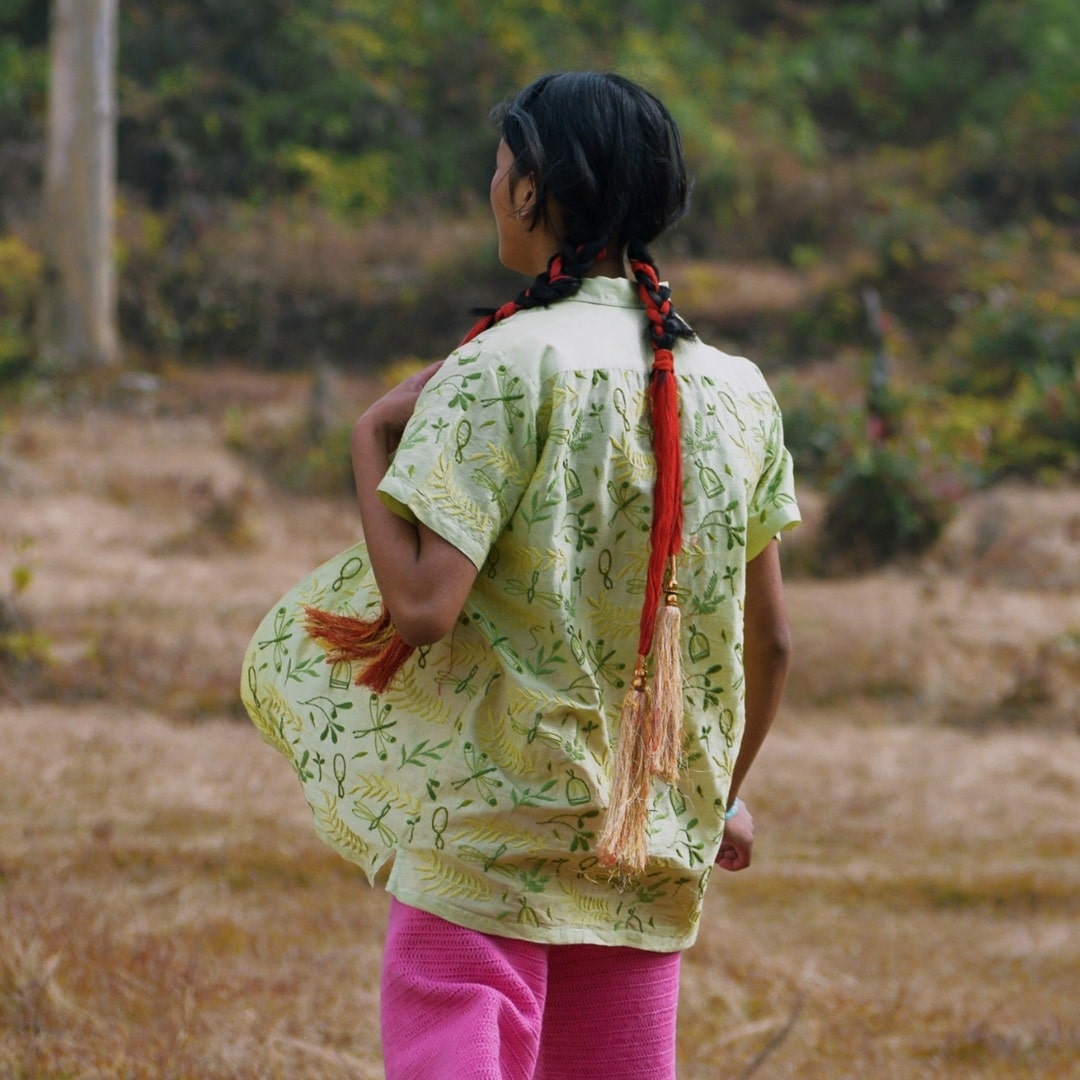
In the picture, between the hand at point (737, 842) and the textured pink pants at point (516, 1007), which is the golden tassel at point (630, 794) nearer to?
the textured pink pants at point (516, 1007)

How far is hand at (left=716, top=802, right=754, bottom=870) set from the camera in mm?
1866

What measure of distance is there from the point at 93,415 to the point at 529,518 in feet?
36.2

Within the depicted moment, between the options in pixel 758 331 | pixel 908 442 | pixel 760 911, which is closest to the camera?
pixel 760 911

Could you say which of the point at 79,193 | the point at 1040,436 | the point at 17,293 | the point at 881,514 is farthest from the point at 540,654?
the point at 17,293

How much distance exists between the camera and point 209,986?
303cm

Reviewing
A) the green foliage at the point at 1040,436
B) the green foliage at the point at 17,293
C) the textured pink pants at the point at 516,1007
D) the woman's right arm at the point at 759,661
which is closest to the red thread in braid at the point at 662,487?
the woman's right arm at the point at 759,661

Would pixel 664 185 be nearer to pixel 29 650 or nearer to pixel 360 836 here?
pixel 360 836

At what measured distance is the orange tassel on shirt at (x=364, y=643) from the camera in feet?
5.25

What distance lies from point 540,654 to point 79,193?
12.1 m

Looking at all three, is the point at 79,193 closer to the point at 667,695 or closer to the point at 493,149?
the point at 493,149

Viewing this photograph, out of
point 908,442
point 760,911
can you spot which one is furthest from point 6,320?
point 760,911

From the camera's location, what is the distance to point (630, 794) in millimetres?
1568

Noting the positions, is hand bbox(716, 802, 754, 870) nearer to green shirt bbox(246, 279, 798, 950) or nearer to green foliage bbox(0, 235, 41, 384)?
green shirt bbox(246, 279, 798, 950)

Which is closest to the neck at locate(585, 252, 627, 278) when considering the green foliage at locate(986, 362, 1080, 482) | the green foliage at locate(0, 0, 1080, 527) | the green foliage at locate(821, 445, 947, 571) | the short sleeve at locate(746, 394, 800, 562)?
the short sleeve at locate(746, 394, 800, 562)
